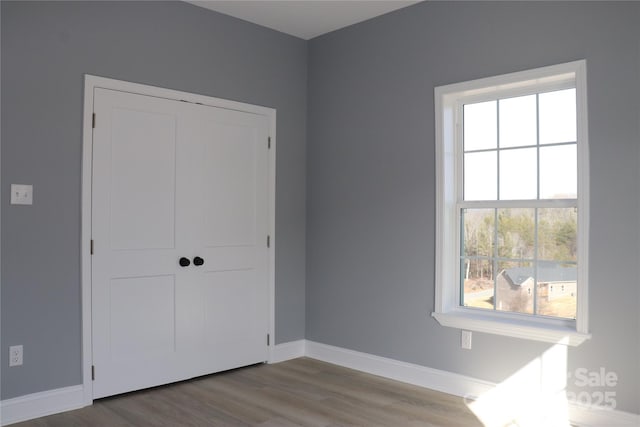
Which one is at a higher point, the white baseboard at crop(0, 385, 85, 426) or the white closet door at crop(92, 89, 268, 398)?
the white closet door at crop(92, 89, 268, 398)

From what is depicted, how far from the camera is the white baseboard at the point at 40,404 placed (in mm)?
3221

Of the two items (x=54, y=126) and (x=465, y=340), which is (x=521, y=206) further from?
(x=54, y=126)

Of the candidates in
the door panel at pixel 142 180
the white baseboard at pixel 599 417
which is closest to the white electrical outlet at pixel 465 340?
the white baseboard at pixel 599 417

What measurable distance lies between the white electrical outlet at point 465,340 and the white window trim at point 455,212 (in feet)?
0.17

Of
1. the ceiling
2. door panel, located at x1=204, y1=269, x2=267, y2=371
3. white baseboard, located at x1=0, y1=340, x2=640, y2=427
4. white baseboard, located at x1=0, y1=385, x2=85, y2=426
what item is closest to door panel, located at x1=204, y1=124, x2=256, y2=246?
door panel, located at x1=204, y1=269, x2=267, y2=371

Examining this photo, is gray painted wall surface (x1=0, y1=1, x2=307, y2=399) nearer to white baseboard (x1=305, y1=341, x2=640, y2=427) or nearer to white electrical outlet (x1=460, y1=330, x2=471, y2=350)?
white baseboard (x1=305, y1=341, x2=640, y2=427)

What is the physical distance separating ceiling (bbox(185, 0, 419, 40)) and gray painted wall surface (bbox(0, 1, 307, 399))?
291 mm

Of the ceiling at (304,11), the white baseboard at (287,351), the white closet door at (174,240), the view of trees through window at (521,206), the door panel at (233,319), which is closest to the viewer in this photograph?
the view of trees through window at (521,206)

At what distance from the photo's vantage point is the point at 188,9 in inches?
162

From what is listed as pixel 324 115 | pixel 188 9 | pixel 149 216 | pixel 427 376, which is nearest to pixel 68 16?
pixel 188 9

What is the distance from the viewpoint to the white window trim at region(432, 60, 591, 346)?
324 cm

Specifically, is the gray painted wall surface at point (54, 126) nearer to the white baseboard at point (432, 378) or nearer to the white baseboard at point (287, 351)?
the white baseboard at point (287, 351)

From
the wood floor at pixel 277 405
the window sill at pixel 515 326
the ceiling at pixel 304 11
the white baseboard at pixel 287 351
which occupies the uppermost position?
the ceiling at pixel 304 11

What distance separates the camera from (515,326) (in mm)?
3486
